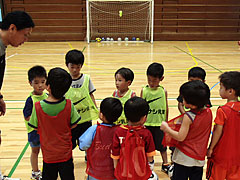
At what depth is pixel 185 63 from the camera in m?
7.55

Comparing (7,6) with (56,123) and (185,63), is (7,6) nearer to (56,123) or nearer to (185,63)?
(185,63)

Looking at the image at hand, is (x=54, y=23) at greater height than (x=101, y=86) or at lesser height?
greater

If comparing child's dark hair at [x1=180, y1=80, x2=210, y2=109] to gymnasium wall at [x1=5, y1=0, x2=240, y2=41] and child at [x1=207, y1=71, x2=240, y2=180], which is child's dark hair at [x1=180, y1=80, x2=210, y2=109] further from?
gymnasium wall at [x1=5, y1=0, x2=240, y2=41]

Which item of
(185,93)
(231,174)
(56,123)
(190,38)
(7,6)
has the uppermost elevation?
(7,6)

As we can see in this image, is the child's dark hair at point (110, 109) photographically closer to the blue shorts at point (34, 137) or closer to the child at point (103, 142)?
the child at point (103, 142)

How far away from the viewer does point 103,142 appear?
1675mm

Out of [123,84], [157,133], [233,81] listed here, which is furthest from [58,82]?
[233,81]

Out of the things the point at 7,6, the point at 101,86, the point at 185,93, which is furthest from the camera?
the point at 7,6

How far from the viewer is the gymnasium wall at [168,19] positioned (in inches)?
501

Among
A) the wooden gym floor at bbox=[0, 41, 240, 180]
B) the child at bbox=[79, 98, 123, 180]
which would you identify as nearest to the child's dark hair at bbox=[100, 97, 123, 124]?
the child at bbox=[79, 98, 123, 180]

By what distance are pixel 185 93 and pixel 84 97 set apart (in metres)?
1.08

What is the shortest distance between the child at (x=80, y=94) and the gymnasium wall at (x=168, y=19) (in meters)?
11.0

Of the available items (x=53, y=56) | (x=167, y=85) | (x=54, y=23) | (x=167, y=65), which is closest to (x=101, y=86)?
(x=167, y=85)

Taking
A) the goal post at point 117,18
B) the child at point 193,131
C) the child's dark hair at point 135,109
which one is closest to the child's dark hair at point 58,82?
the child's dark hair at point 135,109
